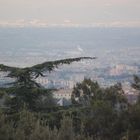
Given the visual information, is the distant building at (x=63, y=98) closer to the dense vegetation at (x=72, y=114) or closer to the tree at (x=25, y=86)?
the dense vegetation at (x=72, y=114)

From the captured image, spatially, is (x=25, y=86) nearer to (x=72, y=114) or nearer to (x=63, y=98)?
(x=72, y=114)

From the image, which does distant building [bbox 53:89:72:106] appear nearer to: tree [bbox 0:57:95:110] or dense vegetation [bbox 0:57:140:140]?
dense vegetation [bbox 0:57:140:140]

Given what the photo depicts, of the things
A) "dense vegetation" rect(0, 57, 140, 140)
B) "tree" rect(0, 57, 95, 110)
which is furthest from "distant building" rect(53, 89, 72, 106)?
"tree" rect(0, 57, 95, 110)

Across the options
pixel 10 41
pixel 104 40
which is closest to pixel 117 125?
pixel 10 41

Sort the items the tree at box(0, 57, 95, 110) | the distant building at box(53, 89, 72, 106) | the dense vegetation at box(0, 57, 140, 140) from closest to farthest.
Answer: the dense vegetation at box(0, 57, 140, 140)
the tree at box(0, 57, 95, 110)
the distant building at box(53, 89, 72, 106)

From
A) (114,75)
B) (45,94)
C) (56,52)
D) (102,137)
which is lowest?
(102,137)

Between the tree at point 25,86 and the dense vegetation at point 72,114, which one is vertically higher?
the tree at point 25,86

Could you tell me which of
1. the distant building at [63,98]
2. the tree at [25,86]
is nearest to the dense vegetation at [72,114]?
the tree at [25,86]

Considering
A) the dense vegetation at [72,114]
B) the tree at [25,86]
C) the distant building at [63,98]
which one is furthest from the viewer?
the distant building at [63,98]

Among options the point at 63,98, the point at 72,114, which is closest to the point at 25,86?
the point at 72,114

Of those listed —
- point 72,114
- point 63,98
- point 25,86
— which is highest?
point 63,98

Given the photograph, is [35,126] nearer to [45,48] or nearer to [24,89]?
[24,89]
